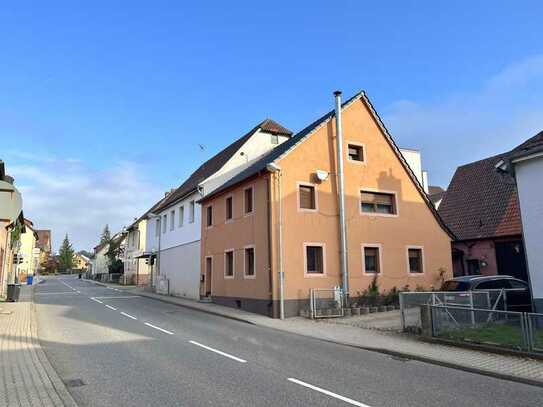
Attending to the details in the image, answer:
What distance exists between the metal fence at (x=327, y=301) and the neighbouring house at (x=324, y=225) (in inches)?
18.6

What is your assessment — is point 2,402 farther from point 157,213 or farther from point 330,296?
point 157,213

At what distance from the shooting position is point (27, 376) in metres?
7.45

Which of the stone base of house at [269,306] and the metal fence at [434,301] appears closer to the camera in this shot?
the metal fence at [434,301]

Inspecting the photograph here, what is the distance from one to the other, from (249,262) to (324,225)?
13.1ft

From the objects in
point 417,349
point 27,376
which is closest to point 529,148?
point 417,349

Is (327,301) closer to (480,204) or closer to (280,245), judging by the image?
(280,245)

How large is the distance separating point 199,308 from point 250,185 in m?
6.47

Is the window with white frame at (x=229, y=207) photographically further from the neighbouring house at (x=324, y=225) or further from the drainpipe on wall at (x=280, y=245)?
the drainpipe on wall at (x=280, y=245)

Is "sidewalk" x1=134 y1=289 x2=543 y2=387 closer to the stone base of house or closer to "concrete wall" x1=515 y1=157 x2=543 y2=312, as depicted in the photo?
the stone base of house

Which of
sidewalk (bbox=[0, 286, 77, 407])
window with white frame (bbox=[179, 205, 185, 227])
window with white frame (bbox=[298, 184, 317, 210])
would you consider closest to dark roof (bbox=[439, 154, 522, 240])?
window with white frame (bbox=[298, 184, 317, 210])

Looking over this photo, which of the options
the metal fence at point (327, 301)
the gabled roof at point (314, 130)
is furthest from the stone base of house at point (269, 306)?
the gabled roof at point (314, 130)

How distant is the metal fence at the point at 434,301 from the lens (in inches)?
533

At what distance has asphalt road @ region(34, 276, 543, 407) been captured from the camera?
6.53 m

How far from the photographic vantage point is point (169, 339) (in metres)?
12.1
